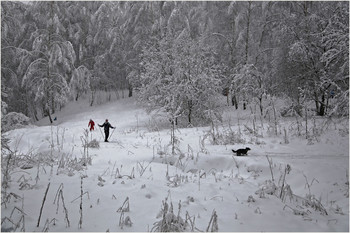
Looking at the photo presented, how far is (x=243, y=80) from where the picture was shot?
20.5 metres

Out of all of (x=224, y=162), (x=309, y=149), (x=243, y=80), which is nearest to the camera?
(x=224, y=162)

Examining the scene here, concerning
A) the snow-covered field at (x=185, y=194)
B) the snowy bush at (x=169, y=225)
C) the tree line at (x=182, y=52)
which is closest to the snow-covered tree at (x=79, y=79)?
the tree line at (x=182, y=52)

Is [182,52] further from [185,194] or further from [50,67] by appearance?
[185,194]

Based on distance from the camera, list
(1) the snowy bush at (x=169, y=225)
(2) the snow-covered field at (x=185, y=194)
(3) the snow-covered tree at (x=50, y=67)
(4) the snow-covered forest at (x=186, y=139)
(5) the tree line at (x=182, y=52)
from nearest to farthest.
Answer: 1. (1) the snowy bush at (x=169, y=225)
2. (2) the snow-covered field at (x=185, y=194)
3. (4) the snow-covered forest at (x=186, y=139)
4. (5) the tree line at (x=182, y=52)
5. (3) the snow-covered tree at (x=50, y=67)

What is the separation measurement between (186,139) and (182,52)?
32.8 feet

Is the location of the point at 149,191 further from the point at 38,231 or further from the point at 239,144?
the point at 239,144

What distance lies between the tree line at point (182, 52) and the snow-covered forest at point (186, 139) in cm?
15

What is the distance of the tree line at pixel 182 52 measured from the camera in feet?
54.5

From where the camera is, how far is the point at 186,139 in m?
11.7

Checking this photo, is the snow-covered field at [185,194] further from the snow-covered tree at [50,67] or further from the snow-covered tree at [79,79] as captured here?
the snow-covered tree at [79,79]

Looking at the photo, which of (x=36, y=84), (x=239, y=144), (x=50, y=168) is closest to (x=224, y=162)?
(x=239, y=144)

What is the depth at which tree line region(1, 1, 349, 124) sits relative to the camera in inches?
655

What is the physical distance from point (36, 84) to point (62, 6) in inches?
453

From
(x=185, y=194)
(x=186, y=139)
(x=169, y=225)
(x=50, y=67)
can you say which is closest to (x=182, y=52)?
(x=186, y=139)
